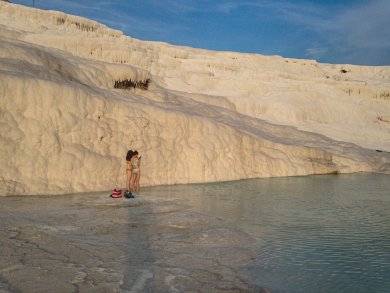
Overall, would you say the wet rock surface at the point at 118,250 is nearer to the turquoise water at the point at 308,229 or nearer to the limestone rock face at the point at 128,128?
the turquoise water at the point at 308,229

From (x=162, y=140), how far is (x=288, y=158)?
25.3 ft

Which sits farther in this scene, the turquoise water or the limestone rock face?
the limestone rock face

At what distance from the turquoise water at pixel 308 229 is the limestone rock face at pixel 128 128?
1.80 metres

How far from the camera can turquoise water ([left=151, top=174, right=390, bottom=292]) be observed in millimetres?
5566

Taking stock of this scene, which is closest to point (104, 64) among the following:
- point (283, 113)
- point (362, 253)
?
point (362, 253)

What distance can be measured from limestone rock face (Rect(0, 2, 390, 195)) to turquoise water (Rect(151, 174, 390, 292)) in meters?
1.80

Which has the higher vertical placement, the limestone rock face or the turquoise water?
the limestone rock face

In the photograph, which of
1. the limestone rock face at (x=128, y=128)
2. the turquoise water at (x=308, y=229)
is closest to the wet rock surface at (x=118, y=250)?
the turquoise water at (x=308, y=229)

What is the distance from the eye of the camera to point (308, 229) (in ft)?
27.7

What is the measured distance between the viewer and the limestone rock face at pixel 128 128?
39.4 feet

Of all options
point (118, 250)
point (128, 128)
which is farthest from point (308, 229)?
point (128, 128)

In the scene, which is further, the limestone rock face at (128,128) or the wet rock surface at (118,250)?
the limestone rock face at (128,128)

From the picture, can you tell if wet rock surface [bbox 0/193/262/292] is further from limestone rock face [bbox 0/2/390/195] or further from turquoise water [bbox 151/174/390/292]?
limestone rock face [bbox 0/2/390/195]

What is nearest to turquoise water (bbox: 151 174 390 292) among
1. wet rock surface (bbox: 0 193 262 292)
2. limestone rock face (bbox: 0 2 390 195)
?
wet rock surface (bbox: 0 193 262 292)
